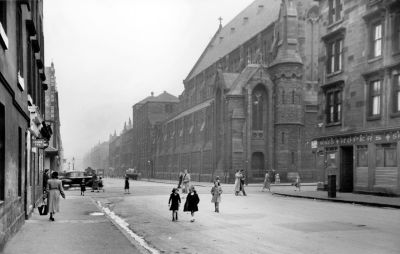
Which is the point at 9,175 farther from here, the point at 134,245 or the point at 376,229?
the point at 376,229

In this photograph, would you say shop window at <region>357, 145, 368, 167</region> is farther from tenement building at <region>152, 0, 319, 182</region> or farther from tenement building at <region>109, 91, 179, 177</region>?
tenement building at <region>109, 91, 179, 177</region>

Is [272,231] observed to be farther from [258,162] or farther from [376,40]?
[258,162]

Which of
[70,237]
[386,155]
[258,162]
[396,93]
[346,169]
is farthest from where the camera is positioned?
[258,162]

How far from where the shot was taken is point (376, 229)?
13539mm

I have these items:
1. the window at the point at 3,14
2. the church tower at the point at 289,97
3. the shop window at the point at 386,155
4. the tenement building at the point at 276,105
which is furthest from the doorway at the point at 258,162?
the window at the point at 3,14

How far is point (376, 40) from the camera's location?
1109 inches

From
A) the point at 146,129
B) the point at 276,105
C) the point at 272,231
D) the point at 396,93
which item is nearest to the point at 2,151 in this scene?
the point at 272,231

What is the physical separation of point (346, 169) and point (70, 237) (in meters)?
22.5

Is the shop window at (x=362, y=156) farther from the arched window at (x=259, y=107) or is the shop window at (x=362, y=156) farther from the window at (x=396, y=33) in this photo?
the arched window at (x=259, y=107)

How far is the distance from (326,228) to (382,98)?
50.2 feet

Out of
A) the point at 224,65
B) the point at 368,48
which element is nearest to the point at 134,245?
the point at 368,48

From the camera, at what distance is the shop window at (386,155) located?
85.6ft

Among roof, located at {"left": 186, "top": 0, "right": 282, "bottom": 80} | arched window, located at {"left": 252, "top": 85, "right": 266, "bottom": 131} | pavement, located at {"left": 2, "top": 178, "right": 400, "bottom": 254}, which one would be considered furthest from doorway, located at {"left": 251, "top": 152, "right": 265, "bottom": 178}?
pavement, located at {"left": 2, "top": 178, "right": 400, "bottom": 254}

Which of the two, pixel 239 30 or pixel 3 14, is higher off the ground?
pixel 239 30
